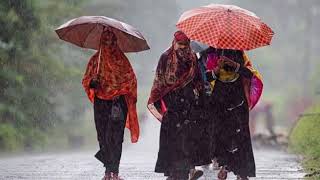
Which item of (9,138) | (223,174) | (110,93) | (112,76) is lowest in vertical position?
(9,138)

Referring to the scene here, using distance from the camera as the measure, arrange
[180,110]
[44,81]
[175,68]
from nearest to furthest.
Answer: [175,68] < [180,110] < [44,81]

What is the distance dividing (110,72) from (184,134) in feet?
4.12

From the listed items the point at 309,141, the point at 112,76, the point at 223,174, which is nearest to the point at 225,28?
the point at 112,76

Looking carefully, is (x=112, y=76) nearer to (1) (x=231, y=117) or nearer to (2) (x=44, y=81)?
(1) (x=231, y=117)

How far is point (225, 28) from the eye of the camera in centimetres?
770

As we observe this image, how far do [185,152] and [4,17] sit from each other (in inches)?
295

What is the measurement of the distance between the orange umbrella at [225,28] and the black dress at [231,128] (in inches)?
25.6

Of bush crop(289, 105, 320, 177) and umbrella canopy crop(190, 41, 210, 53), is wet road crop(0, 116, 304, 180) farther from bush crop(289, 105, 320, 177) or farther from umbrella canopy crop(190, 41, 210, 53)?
umbrella canopy crop(190, 41, 210, 53)

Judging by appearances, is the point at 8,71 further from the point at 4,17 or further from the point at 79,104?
the point at 79,104

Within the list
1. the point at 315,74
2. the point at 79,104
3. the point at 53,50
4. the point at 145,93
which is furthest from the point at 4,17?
the point at 145,93

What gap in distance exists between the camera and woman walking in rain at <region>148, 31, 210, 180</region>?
26.5 feet

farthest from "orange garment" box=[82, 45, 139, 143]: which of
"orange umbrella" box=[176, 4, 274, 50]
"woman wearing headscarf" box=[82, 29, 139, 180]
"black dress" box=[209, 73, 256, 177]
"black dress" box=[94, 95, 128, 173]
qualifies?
"black dress" box=[209, 73, 256, 177]

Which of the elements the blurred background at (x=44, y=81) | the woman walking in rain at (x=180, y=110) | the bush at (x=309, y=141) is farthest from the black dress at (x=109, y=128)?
the blurred background at (x=44, y=81)

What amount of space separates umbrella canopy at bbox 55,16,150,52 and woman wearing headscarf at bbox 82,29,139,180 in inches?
10.2
